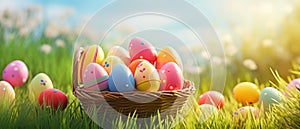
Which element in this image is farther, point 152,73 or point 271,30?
point 271,30

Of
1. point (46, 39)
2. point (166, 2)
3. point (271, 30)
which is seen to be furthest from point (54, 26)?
point (166, 2)

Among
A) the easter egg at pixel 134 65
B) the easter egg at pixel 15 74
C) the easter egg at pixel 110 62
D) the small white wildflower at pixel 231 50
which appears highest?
the small white wildflower at pixel 231 50

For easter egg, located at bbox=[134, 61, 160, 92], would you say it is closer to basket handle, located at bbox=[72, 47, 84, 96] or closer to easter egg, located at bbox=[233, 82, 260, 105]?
basket handle, located at bbox=[72, 47, 84, 96]

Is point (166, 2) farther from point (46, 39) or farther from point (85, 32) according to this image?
point (46, 39)

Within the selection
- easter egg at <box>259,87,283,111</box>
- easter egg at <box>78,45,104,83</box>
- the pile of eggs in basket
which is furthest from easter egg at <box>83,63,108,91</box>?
easter egg at <box>259,87,283,111</box>

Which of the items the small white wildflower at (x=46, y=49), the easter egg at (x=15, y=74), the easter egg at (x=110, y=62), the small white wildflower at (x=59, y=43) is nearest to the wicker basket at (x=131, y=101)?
the easter egg at (x=110, y=62)

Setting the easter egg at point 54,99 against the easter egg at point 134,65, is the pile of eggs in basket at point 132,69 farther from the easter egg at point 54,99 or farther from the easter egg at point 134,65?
the easter egg at point 54,99

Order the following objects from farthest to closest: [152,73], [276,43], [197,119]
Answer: [276,43]
[197,119]
[152,73]
